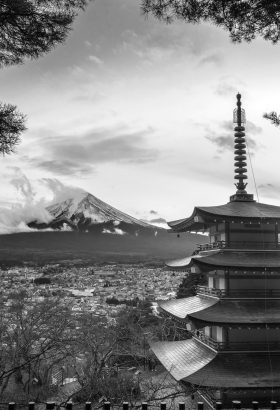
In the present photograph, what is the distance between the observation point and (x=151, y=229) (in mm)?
116875

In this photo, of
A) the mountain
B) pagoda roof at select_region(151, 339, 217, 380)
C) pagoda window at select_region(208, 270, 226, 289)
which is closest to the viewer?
pagoda roof at select_region(151, 339, 217, 380)

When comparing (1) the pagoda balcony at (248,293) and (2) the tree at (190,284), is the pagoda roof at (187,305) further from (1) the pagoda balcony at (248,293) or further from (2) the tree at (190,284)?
(2) the tree at (190,284)

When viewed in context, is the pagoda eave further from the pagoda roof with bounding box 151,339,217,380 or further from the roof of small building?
the pagoda roof with bounding box 151,339,217,380

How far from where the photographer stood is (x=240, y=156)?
1758 cm

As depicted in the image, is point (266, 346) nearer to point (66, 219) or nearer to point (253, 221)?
point (253, 221)

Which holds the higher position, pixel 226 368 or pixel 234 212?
pixel 234 212

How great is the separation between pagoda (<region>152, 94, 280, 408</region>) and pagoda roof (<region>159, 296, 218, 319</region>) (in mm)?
54

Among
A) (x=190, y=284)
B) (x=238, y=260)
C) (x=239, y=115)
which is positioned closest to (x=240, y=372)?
(x=238, y=260)

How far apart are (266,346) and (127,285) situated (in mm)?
78009

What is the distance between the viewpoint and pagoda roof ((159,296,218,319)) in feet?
52.5

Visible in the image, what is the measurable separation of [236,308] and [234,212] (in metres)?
3.37

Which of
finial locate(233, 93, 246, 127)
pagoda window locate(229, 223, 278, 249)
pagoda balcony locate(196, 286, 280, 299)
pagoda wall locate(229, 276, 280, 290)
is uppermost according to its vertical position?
finial locate(233, 93, 246, 127)


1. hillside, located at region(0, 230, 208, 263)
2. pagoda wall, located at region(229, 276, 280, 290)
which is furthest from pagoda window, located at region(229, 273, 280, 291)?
hillside, located at region(0, 230, 208, 263)

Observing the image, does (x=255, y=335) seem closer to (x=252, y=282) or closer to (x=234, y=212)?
(x=252, y=282)
